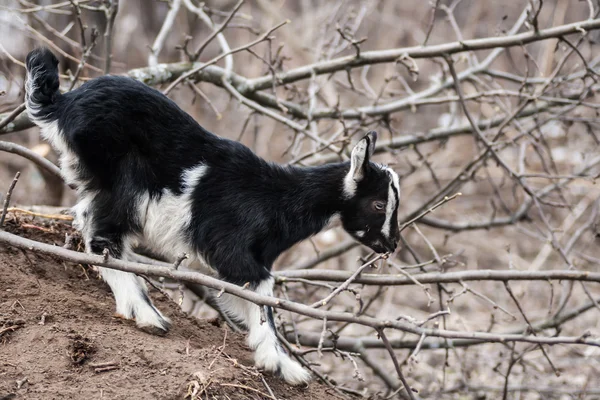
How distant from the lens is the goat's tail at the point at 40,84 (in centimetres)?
405

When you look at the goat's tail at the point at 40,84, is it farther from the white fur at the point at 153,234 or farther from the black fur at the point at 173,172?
the white fur at the point at 153,234

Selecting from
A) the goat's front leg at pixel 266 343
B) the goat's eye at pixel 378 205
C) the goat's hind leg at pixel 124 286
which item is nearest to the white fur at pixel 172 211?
the goat's hind leg at pixel 124 286

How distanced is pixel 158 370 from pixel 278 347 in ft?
2.43

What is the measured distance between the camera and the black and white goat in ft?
13.0

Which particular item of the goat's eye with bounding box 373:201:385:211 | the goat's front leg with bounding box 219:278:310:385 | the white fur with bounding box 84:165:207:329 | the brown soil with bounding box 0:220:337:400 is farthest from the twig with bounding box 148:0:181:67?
the goat's front leg with bounding box 219:278:310:385

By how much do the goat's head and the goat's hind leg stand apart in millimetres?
1272

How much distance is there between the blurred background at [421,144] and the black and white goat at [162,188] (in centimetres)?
Result: 51

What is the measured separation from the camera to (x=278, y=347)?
12.7 feet

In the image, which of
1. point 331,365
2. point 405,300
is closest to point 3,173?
point 331,365

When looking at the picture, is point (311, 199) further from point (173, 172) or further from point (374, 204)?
point (173, 172)

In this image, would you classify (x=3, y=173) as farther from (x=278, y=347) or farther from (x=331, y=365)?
(x=278, y=347)

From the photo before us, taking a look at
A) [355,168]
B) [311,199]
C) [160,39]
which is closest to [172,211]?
[311,199]

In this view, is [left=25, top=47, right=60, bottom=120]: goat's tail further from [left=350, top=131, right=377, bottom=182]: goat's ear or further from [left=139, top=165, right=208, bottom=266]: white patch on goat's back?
[left=350, top=131, right=377, bottom=182]: goat's ear

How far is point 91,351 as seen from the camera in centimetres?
341
